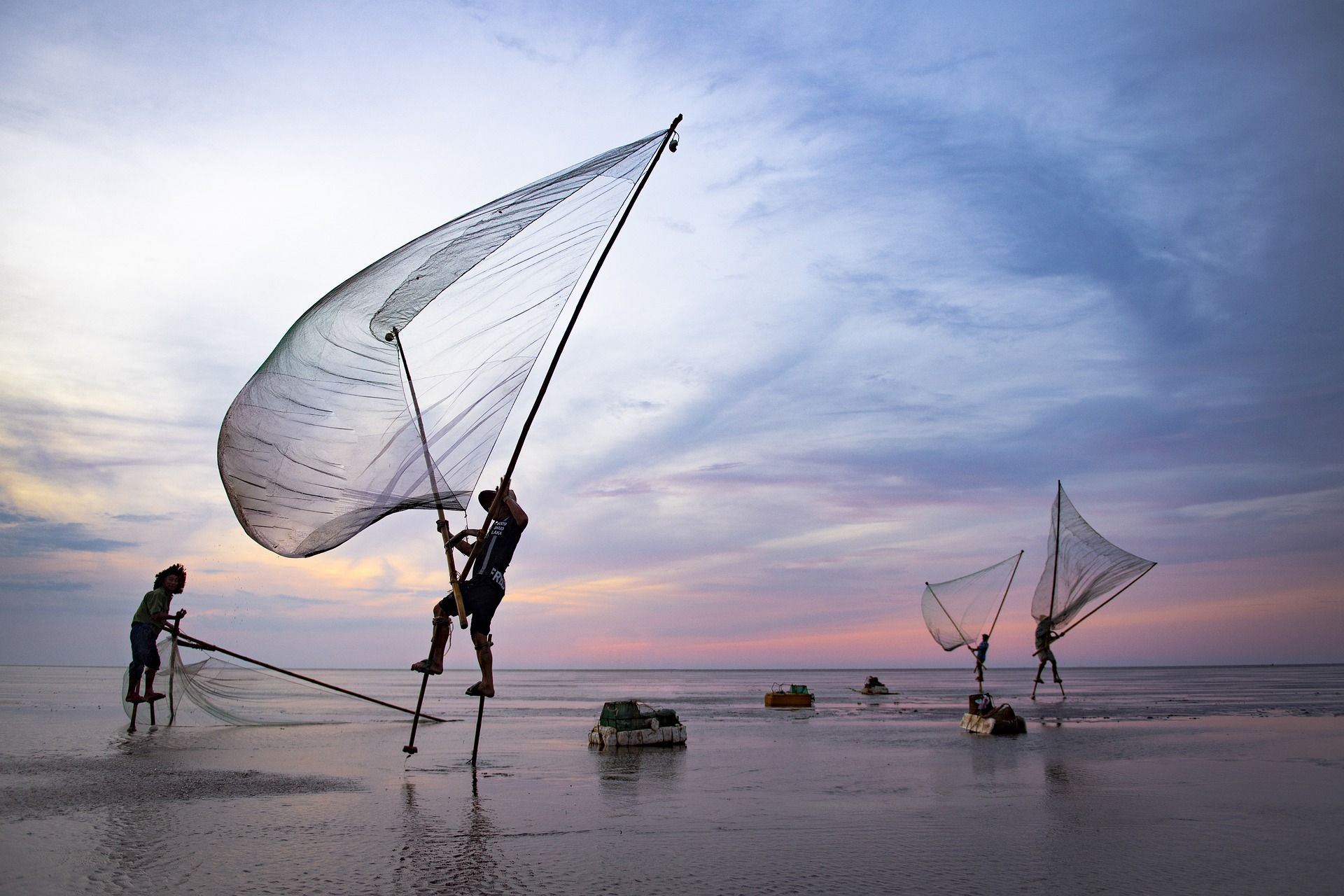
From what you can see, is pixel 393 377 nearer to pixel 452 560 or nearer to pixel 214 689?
pixel 452 560

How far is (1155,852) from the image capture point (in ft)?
26.0

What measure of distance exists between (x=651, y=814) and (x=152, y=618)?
10.7 metres

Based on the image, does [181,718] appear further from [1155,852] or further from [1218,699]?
[1218,699]

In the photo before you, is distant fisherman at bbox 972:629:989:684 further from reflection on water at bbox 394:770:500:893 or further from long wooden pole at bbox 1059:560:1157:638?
reflection on water at bbox 394:770:500:893

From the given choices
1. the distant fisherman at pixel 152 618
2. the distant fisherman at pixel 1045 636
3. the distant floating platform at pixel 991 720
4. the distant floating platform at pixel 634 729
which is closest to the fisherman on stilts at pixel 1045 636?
the distant fisherman at pixel 1045 636

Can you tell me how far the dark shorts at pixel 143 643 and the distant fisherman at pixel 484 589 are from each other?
9010 mm

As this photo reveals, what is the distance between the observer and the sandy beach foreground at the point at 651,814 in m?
6.68

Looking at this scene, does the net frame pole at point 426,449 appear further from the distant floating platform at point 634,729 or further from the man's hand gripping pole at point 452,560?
the distant floating platform at point 634,729

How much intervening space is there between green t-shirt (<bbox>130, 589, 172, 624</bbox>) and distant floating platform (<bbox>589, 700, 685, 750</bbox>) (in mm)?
7677

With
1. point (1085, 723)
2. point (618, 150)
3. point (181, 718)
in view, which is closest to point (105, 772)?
point (181, 718)

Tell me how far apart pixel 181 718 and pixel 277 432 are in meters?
12.4

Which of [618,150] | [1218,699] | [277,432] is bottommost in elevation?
[1218,699]

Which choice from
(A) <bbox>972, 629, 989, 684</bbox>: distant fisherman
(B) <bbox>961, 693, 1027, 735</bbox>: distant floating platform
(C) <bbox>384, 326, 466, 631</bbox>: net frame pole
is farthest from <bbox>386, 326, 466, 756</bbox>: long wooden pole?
(A) <bbox>972, 629, 989, 684</bbox>: distant fisherman

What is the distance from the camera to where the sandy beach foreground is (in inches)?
263
